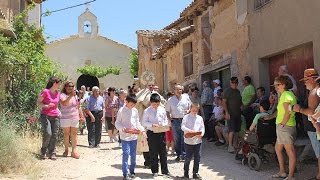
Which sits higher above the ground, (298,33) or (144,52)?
(144,52)

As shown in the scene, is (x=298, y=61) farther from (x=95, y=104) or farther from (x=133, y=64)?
(x=133, y=64)

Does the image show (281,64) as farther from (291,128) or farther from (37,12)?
(37,12)

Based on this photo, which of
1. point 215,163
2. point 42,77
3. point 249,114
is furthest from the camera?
point 42,77

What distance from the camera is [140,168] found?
9.03 meters

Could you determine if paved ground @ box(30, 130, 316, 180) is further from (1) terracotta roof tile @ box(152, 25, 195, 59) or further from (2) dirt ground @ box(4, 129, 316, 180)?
(1) terracotta roof tile @ box(152, 25, 195, 59)

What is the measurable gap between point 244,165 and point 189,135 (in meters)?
1.81

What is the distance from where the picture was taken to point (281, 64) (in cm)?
1004

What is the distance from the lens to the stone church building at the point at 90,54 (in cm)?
3906

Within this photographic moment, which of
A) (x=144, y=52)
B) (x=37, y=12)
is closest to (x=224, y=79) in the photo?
(x=37, y=12)

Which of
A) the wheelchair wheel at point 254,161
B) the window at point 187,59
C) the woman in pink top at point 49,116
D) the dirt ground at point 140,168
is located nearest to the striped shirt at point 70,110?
the woman in pink top at point 49,116

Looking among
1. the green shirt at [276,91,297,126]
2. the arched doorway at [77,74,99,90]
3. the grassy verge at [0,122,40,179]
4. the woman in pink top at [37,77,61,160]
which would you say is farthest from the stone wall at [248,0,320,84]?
the arched doorway at [77,74,99,90]

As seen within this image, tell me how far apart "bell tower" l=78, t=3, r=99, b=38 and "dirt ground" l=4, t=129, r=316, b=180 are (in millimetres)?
28641

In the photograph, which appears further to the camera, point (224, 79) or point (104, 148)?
point (224, 79)

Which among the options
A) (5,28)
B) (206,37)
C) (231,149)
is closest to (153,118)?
(231,149)
